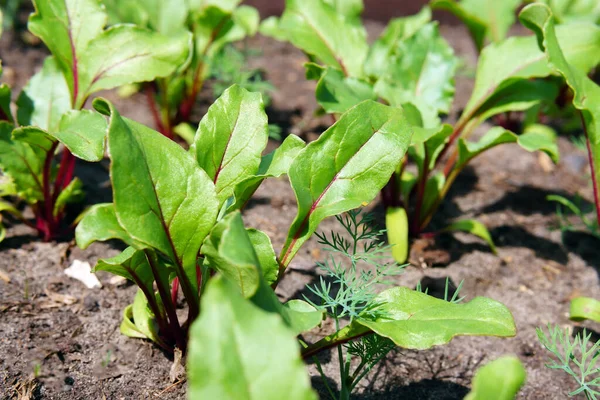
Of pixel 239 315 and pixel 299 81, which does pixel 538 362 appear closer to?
pixel 239 315

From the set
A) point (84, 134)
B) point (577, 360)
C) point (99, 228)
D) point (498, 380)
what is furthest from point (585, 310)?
point (84, 134)

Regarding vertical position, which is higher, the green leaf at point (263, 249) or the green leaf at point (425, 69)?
the green leaf at point (425, 69)

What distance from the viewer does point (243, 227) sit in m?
1.31

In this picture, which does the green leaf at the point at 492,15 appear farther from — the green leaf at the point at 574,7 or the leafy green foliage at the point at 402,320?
the leafy green foliage at the point at 402,320

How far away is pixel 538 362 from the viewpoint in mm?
1946

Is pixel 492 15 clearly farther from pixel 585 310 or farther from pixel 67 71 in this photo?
pixel 67 71

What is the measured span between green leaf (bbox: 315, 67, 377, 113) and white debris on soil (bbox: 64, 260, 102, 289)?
92cm

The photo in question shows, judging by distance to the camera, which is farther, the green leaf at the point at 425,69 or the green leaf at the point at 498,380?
the green leaf at the point at 425,69

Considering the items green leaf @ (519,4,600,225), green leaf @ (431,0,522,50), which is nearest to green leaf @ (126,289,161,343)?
green leaf @ (519,4,600,225)

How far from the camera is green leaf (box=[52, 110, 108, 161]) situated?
162cm

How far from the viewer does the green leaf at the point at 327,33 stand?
244 cm

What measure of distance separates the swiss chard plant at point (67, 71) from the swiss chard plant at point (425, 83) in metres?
0.55

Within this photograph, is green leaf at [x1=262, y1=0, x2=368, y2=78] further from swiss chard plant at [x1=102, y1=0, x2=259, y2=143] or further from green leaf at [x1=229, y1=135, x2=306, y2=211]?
green leaf at [x1=229, y1=135, x2=306, y2=211]

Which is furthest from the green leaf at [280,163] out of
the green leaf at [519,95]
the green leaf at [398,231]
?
the green leaf at [519,95]
